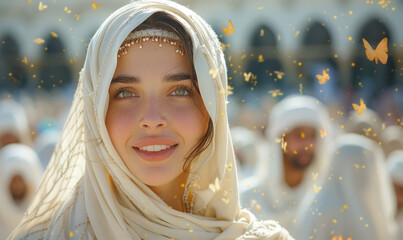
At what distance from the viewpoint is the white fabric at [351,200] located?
12.8 ft

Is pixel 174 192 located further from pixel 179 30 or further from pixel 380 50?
pixel 380 50

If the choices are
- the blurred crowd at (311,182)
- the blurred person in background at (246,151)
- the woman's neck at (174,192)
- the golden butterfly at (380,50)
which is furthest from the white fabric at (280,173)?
the woman's neck at (174,192)

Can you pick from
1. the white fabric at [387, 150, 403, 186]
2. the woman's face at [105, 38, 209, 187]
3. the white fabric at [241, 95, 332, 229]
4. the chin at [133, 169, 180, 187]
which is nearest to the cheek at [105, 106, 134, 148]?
the woman's face at [105, 38, 209, 187]

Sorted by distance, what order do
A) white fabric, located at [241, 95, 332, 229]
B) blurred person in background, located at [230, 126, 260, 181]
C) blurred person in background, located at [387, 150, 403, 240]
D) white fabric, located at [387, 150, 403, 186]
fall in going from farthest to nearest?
blurred person in background, located at [230, 126, 260, 181], white fabric, located at [387, 150, 403, 186], blurred person in background, located at [387, 150, 403, 240], white fabric, located at [241, 95, 332, 229]

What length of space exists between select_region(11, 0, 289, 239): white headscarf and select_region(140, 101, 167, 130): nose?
0.41 feet

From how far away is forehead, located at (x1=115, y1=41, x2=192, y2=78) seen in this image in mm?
1742

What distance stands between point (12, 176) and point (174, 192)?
352 centimetres

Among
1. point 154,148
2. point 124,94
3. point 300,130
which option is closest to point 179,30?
point 124,94

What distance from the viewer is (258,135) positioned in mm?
7512

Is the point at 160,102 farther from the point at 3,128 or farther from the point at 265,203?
the point at 3,128

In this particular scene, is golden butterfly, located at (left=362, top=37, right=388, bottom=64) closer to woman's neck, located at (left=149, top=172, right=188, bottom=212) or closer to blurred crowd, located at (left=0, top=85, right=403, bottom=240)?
woman's neck, located at (left=149, top=172, right=188, bottom=212)

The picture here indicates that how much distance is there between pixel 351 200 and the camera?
167 inches

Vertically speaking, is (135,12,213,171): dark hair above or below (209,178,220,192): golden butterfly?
above

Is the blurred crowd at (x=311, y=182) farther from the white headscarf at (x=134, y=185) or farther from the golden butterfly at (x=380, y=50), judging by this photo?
the white headscarf at (x=134, y=185)
